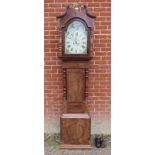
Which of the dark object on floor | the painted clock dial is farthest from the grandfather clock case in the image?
the dark object on floor

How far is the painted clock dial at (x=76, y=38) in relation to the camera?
12.7 ft

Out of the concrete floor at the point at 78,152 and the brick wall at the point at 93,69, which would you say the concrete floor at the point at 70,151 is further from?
the brick wall at the point at 93,69

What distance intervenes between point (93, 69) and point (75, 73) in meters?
0.37

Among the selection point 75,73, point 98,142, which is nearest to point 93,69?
point 75,73

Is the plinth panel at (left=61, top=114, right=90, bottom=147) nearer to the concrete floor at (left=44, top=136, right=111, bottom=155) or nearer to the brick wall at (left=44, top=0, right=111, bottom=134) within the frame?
the concrete floor at (left=44, top=136, right=111, bottom=155)

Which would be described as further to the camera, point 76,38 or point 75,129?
point 75,129

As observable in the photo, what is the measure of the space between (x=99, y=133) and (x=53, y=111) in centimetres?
64

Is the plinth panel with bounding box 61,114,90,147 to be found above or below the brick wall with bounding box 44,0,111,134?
below

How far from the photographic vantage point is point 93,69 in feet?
14.1

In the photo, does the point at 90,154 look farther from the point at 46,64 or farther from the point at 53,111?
the point at 46,64

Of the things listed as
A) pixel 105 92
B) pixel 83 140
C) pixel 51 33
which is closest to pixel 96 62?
pixel 105 92

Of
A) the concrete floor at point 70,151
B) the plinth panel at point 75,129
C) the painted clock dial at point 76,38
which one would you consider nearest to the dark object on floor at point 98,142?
the concrete floor at point 70,151

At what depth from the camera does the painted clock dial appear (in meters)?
3.88

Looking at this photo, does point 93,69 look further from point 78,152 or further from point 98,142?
point 78,152
